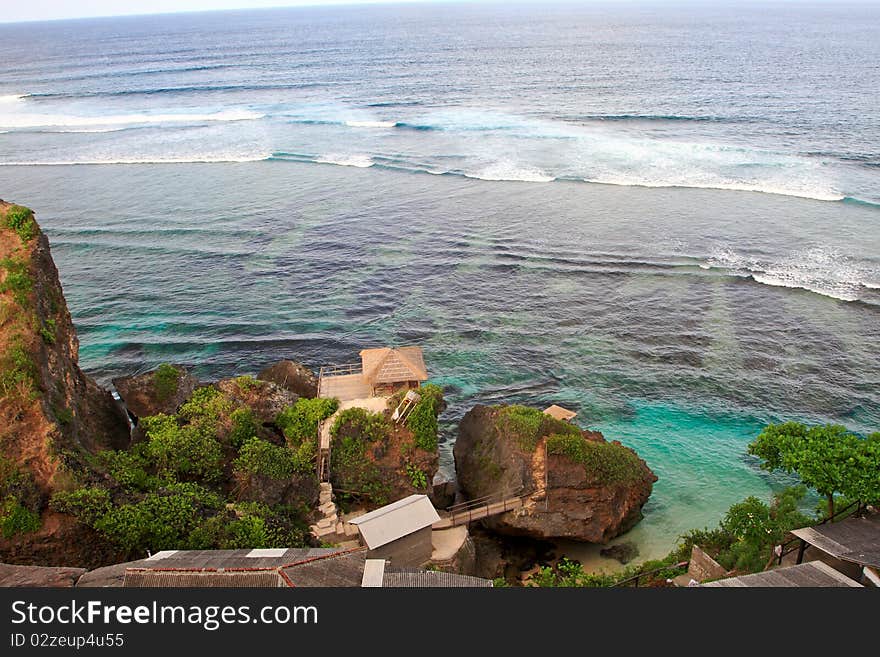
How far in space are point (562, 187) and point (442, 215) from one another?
13.2m

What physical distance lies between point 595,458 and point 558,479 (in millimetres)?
1740

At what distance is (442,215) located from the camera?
5991 centimetres

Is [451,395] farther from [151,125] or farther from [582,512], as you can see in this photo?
[151,125]

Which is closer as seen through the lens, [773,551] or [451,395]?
[773,551]

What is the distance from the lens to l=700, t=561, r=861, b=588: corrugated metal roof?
1703cm

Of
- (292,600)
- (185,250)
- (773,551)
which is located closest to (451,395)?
(773,551)

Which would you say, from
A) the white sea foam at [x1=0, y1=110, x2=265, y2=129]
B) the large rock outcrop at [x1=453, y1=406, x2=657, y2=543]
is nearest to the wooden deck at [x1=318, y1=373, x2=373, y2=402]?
the large rock outcrop at [x1=453, y1=406, x2=657, y2=543]

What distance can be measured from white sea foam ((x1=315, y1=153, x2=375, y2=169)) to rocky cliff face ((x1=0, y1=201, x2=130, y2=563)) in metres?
49.3

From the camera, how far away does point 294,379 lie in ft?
110

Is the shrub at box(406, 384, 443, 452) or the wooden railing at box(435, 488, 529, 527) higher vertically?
the shrub at box(406, 384, 443, 452)

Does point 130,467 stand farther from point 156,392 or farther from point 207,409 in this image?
point 156,392

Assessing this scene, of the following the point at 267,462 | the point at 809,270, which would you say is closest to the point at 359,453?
the point at 267,462

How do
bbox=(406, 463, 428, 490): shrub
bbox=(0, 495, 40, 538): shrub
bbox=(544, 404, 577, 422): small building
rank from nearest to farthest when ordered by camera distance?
bbox=(0, 495, 40, 538): shrub, bbox=(406, 463, 428, 490): shrub, bbox=(544, 404, 577, 422): small building

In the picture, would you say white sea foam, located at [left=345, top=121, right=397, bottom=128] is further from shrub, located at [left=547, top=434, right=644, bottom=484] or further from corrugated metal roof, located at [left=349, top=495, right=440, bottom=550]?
corrugated metal roof, located at [left=349, top=495, right=440, bottom=550]
